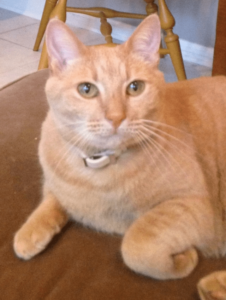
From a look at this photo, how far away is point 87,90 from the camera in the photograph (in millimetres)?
771

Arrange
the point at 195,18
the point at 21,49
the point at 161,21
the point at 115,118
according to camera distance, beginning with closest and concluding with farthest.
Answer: the point at 115,118 → the point at 161,21 → the point at 195,18 → the point at 21,49

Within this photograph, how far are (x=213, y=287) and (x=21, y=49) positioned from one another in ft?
8.28

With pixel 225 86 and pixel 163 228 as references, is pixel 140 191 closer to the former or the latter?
pixel 163 228

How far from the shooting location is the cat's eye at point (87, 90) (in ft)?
2.51

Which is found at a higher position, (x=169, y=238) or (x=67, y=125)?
(x=67, y=125)

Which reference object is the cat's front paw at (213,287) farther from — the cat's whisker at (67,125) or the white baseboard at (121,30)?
the white baseboard at (121,30)

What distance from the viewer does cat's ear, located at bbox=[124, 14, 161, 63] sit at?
83cm

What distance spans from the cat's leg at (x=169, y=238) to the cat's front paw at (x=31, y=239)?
0.20 meters

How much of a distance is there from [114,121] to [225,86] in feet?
1.89

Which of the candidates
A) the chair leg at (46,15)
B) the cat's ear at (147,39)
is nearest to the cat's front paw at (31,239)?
the cat's ear at (147,39)

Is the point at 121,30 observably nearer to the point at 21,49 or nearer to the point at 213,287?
the point at 21,49

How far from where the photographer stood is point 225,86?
113cm

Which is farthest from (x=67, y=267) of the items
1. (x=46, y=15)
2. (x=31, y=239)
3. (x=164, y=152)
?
(x=46, y=15)

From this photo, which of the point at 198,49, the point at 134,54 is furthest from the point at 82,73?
the point at 198,49
